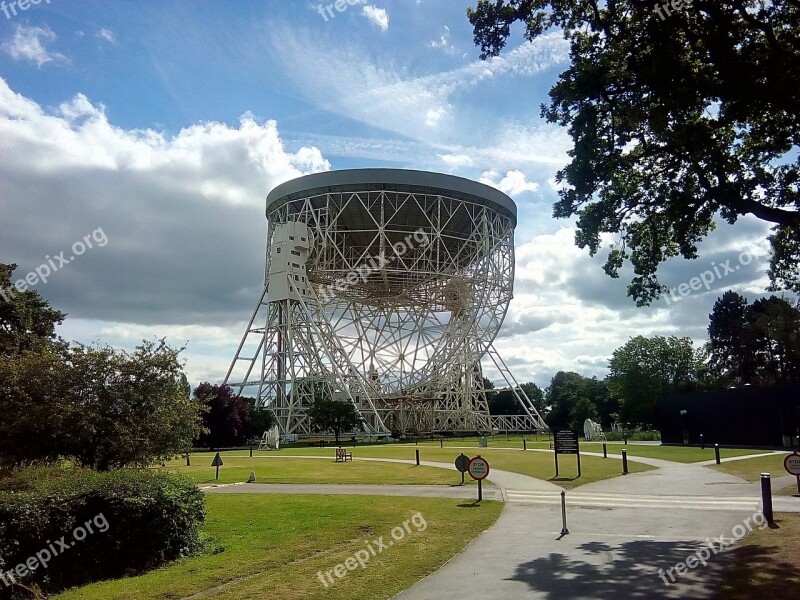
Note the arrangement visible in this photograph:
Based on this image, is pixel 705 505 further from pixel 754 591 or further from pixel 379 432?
pixel 379 432

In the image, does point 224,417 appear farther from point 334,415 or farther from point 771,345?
point 771,345

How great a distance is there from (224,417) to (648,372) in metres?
53.7

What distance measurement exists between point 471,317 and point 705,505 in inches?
1670

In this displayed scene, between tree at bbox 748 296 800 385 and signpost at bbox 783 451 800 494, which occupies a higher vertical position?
tree at bbox 748 296 800 385

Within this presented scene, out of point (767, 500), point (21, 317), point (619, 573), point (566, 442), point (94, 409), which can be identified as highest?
point (21, 317)

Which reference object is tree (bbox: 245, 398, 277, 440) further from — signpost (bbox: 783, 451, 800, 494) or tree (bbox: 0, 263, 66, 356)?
signpost (bbox: 783, 451, 800, 494)

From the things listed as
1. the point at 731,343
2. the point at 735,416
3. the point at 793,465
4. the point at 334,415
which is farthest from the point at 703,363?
the point at 793,465

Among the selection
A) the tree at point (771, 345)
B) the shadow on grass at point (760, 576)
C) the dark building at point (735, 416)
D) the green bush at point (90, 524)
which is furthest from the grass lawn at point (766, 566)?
the tree at point (771, 345)

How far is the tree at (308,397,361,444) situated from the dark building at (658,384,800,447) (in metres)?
24.4

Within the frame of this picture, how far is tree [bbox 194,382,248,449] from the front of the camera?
56.2 m

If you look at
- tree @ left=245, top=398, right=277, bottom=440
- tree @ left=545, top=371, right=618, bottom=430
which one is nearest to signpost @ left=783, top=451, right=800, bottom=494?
tree @ left=245, top=398, right=277, bottom=440

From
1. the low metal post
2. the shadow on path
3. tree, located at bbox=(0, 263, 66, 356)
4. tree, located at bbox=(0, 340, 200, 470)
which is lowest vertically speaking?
the shadow on path

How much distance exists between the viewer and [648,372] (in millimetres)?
81250

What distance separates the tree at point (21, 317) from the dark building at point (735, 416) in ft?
132
